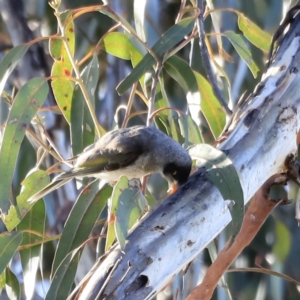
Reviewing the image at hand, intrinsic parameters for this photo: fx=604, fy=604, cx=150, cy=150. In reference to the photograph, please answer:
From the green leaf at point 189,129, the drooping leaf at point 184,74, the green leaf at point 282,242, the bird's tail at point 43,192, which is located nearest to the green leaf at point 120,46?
the drooping leaf at point 184,74

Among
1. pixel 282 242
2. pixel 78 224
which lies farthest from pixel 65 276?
pixel 282 242

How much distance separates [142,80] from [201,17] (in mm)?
300

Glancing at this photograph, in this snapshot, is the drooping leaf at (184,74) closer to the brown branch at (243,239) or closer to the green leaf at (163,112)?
the green leaf at (163,112)

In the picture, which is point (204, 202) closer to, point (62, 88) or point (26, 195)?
point (26, 195)

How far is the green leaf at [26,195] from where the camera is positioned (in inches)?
59.3

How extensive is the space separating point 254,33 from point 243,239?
2.04 ft

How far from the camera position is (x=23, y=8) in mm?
2562

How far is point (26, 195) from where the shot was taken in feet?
4.98

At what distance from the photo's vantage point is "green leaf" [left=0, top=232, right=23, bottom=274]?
146 centimetres

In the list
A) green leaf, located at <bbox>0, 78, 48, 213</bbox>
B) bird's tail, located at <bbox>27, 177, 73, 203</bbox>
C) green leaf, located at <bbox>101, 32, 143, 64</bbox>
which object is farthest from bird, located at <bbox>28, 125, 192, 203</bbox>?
green leaf, located at <bbox>101, 32, 143, 64</bbox>

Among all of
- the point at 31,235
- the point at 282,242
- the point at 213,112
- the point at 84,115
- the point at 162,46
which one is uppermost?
the point at 162,46

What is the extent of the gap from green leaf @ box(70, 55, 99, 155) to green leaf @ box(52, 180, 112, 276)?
0.58 feet

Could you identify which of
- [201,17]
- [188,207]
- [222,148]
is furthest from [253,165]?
[201,17]

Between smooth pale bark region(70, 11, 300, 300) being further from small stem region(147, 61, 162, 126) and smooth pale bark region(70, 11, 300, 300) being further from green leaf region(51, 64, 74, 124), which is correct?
green leaf region(51, 64, 74, 124)
